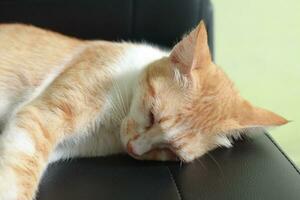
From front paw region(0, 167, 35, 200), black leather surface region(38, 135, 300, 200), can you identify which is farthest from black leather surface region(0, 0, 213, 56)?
front paw region(0, 167, 35, 200)

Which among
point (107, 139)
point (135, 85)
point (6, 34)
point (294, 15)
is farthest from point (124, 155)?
point (294, 15)

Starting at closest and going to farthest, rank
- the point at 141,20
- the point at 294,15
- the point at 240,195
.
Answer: the point at 240,195 < the point at 141,20 < the point at 294,15

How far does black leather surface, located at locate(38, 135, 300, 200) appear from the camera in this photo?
93 centimetres

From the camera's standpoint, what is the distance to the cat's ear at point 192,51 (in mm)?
979

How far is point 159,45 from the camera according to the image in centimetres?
145

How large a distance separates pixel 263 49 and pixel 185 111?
0.84 metres

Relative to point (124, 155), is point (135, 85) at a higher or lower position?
higher

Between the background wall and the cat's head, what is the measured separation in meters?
0.64

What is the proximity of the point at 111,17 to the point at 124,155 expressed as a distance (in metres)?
0.50

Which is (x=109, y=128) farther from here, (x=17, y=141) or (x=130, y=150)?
(x=17, y=141)

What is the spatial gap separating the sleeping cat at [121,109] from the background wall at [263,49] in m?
0.60

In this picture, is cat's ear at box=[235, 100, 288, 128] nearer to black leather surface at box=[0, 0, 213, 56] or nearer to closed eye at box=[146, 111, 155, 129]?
closed eye at box=[146, 111, 155, 129]

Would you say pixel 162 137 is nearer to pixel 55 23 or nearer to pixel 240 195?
pixel 240 195

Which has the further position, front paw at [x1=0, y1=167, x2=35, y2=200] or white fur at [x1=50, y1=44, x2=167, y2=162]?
white fur at [x1=50, y1=44, x2=167, y2=162]
